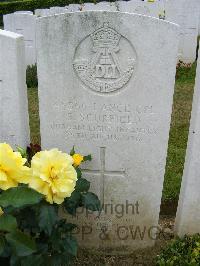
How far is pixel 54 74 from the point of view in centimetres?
273

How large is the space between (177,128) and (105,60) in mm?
A: 3215

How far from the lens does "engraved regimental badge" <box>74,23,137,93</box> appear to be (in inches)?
102

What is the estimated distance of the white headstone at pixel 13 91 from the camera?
2.69m

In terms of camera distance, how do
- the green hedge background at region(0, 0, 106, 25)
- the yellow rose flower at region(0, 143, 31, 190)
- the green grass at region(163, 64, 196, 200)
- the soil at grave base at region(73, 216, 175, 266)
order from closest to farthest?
the yellow rose flower at region(0, 143, 31, 190) < the soil at grave base at region(73, 216, 175, 266) < the green grass at region(163, 64, 196, 200) < the green hedge background at region(0, 0, 106, 25)

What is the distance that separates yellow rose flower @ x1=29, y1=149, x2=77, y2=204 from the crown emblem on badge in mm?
1008

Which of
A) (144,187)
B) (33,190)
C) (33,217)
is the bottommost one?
(144,187)

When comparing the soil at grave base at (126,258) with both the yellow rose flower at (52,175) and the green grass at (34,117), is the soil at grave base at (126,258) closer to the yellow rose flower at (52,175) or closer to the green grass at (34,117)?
the yellow rose flower at (52,175)

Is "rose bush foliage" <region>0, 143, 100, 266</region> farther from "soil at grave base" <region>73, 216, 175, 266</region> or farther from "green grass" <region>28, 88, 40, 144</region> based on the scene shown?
"green grass" <region>28, 88, 40, 144</region>

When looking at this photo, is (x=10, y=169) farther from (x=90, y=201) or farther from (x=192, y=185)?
(x=192, y=185)

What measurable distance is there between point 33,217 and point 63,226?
0.39m

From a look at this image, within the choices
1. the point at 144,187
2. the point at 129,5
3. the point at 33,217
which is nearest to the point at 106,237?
the point at 144,187

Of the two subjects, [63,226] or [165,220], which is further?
[165,220]

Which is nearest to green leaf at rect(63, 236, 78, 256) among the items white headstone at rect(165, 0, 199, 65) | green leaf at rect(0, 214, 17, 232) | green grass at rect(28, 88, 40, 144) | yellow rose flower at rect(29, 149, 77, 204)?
yellow rose flower at rect(29, 149, 77, 204)

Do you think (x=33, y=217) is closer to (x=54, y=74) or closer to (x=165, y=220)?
(x=54, y=74)
